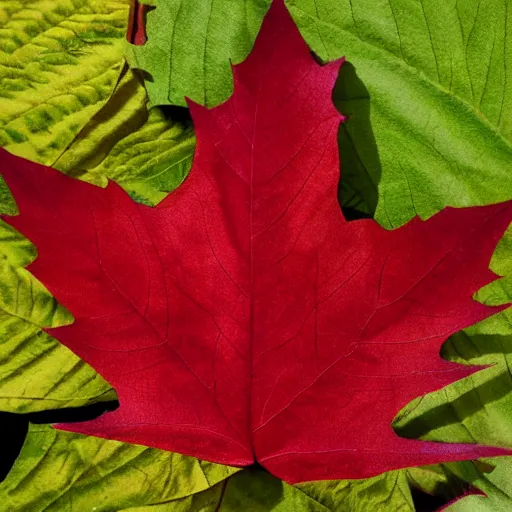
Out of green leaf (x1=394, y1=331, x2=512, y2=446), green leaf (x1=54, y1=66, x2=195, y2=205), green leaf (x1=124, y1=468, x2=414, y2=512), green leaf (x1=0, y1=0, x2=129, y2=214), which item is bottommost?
green leaf (x1=124, y1=468, x2=414, y2=512)

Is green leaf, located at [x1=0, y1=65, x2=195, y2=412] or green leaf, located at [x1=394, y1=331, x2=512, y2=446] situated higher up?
green leaf, located at [x1=0, y1=65, x2=195, y2=412]

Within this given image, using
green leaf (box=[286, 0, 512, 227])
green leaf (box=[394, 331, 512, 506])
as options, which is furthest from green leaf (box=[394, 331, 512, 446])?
green leaf (box=[286, 0, 512, 227])

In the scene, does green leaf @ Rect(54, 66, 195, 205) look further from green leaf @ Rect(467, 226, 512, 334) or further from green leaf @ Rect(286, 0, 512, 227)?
green leaf @ Rect(467, 226, 512, 334)

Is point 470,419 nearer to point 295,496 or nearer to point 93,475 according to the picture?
point 295,496

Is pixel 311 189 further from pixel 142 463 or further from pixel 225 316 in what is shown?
pixel 142 463

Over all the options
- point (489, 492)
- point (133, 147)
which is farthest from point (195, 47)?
point (489, 492)

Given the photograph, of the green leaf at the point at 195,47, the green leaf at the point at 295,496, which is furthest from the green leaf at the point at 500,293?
the green leaf at the point at 195,47
